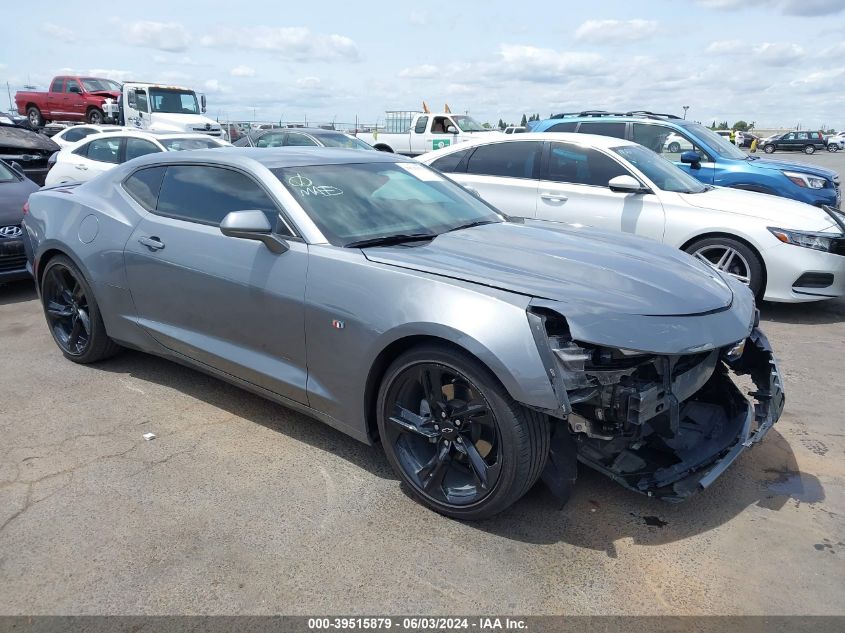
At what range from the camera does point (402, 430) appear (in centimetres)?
299

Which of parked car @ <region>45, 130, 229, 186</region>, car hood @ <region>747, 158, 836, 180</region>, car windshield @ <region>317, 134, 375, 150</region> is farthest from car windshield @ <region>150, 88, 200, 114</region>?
car hood @ <region>747, 158, 836, 180</region>

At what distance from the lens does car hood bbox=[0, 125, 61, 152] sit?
36.3 feet

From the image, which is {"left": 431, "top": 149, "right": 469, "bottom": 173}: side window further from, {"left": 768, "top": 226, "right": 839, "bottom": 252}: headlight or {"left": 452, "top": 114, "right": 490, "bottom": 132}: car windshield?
{"left": 452, "top": 114, "right": 490, "bottom": 132}: car windshield

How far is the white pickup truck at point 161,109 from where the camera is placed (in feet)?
64.5

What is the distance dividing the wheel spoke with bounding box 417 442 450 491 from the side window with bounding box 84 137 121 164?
9619 mm

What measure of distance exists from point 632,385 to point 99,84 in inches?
1079

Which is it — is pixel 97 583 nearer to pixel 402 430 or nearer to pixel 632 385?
pixel 402 430

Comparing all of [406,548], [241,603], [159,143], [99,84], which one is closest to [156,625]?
[241,603]

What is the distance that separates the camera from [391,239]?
3365 mm

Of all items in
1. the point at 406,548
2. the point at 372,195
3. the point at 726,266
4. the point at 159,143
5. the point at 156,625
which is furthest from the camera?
the point at 159,143

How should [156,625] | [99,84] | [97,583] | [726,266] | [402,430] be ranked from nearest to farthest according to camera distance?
[156,625], [97,583], [402,430], [726,266], [99,84]

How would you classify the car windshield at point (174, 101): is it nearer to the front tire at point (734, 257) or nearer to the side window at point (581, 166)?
the side window at point (581, 166)

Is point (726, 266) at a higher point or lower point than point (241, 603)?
higher

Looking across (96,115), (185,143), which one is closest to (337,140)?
(185,143)
